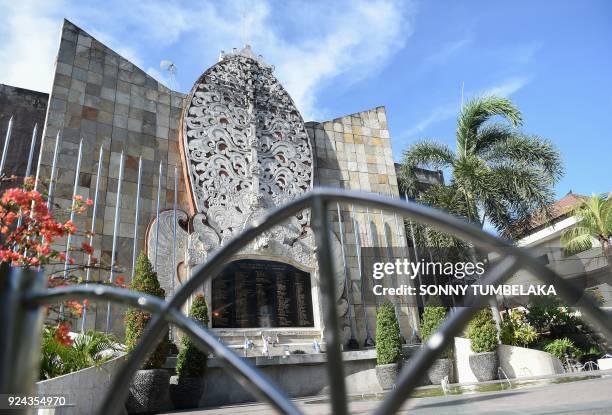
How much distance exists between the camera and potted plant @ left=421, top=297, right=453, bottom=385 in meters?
9.17

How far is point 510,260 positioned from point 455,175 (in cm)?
1164

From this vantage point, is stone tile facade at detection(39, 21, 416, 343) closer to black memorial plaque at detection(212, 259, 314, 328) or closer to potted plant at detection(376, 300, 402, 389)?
black memorial plaque at detection(212, 259, 314, 328)

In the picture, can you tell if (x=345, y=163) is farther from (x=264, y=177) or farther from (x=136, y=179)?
(x=136, y=179)

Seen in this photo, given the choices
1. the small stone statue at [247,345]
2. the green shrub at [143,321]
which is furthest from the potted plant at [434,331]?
the green shrub at [143,321]

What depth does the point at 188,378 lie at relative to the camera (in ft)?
22.6

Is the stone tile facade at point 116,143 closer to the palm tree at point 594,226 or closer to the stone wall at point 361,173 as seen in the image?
the stone wall at point 361,173

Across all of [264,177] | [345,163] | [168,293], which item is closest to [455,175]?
[345,163]

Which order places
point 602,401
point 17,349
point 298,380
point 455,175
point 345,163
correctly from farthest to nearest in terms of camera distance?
point 345,163 → point 455,175 → point 298,380 → point 602,401 → point 17,349

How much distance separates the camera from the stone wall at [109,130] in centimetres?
915

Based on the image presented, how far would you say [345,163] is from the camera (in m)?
13.0

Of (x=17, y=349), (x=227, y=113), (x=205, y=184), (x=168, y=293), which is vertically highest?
(x=227, y=113)

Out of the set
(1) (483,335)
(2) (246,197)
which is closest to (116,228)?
(2) (246,197)

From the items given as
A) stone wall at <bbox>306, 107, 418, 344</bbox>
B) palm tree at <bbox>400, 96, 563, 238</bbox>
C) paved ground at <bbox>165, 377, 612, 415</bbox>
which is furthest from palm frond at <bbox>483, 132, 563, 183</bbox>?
paved ground at <bbox>165, 377, 612, 415</bbox>

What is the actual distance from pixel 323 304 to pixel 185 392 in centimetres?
687
